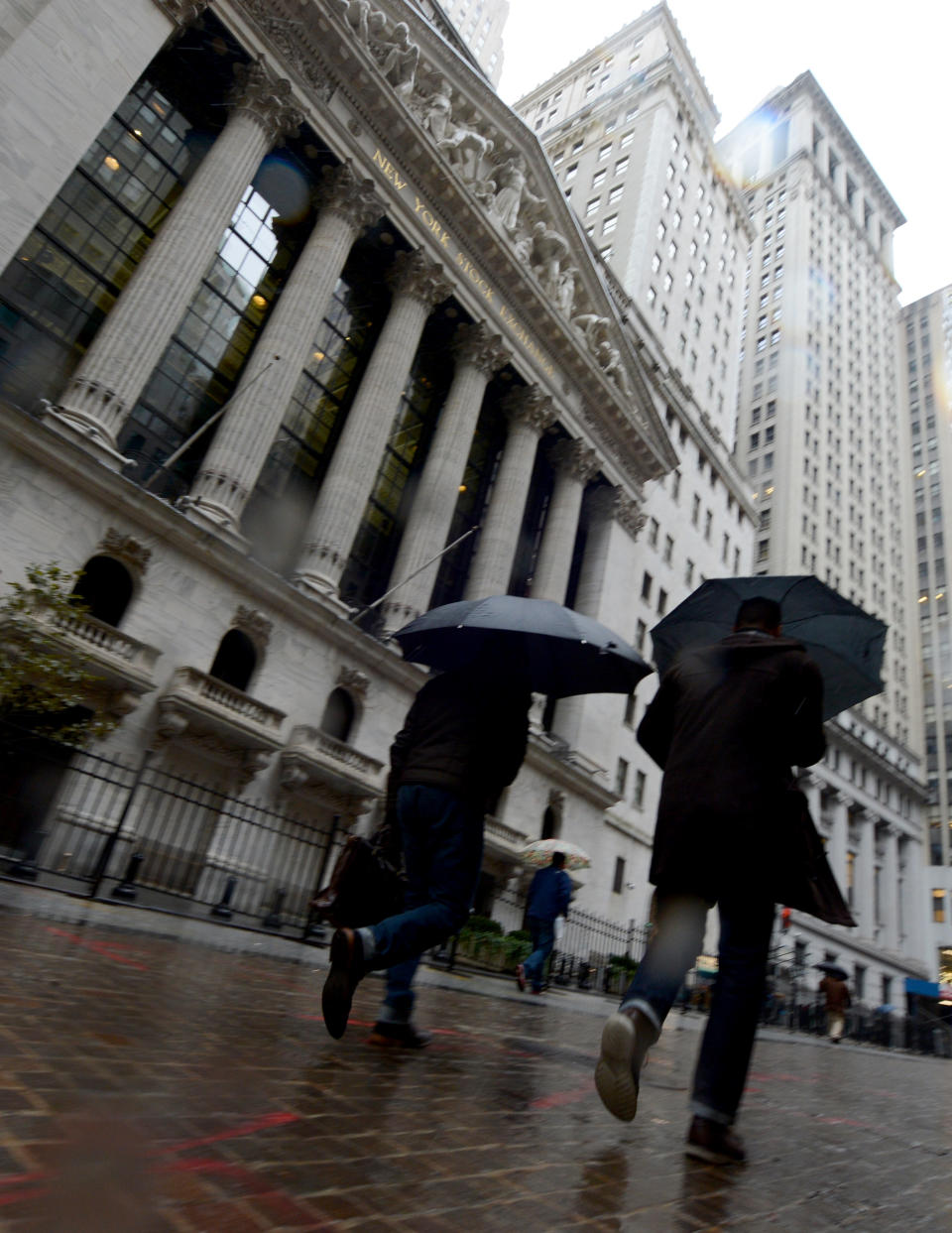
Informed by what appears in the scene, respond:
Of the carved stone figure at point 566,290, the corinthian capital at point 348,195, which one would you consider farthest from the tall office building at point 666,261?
the corinthian capital at point 348,195

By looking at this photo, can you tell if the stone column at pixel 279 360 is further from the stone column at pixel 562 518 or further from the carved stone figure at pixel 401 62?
the stone column at pixel 562 518

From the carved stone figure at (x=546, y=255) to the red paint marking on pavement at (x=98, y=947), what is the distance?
104 feet

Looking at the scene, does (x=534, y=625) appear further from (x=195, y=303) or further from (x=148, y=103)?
(x=148, y=103)

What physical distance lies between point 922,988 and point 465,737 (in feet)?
227

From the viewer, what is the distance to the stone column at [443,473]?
25656mm

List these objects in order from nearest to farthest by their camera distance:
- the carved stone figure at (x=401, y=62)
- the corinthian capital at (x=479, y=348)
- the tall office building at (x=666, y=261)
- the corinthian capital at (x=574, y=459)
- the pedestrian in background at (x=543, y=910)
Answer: the pedestrian in background at (x=543, y=910), the carved stone figure at (x=401, y=62), the corinthian capital at (x=479, y=348), the corinthian capital at (x=574, y=459), the tall office building at (x=666, y=261)

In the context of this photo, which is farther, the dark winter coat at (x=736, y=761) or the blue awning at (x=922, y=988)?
the blue awning at (x=922, y=988)

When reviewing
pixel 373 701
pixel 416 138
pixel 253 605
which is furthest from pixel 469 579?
pixel 416 138

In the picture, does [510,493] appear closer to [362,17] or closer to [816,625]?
[362,17]

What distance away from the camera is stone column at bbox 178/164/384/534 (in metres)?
20.5

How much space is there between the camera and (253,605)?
2066 centimetres

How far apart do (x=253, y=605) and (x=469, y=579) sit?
10.6 meters

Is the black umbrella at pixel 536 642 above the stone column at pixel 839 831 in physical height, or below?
below

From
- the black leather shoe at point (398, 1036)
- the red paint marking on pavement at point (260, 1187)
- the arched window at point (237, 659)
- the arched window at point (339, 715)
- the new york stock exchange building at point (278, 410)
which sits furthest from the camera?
the arched window at point (339, 715)
